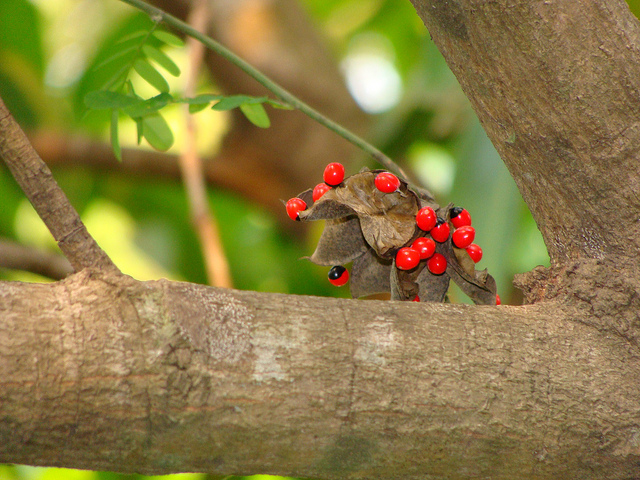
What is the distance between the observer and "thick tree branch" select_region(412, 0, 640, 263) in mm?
731

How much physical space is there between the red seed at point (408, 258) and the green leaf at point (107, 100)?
456mm

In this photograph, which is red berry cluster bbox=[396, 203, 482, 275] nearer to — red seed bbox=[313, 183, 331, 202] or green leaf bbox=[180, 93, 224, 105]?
red seed bbox=[313, 183, 331, 202]

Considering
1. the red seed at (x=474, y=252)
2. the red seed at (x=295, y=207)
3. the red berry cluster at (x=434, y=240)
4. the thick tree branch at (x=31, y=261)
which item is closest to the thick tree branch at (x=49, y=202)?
the red seed at (x=295, y=207)

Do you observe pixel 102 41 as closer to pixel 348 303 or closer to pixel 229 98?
Result: pixel 229 98

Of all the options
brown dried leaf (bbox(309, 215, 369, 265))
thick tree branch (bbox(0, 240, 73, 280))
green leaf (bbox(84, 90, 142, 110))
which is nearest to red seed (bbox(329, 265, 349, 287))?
brown dried leaf (bbox(309, 215, 369, 265))

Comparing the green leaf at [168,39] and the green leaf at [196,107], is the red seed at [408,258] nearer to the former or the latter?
the green leaf at [196,107]

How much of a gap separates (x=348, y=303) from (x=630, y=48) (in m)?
0.44

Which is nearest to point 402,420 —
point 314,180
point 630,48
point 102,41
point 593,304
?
point 593,304

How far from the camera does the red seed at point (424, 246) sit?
0.81 meters

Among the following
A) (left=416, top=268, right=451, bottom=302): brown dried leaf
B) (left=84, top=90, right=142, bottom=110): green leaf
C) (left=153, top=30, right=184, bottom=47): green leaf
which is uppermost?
(left=153, top=30, right=184, bottom=47): green leaf

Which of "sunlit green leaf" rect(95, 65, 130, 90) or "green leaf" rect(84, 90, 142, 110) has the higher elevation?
"sunlit green leaf" rect(95, 65, 130, 90)

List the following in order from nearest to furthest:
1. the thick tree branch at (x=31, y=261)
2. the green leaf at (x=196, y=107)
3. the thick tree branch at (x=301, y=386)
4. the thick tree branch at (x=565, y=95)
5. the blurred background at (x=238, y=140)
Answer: the thick tree branch at (x=301, y=386) → the thick tree branch at (x=565, y=95) → the green leaf at (x=196, y=107) → the thick tree branch at (x=31, y=261) → the blurred background at (x=238, y=140)

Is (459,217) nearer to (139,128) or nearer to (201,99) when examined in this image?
(201,99)

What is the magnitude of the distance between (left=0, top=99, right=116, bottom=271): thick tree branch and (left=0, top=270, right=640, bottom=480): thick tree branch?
0.03m
